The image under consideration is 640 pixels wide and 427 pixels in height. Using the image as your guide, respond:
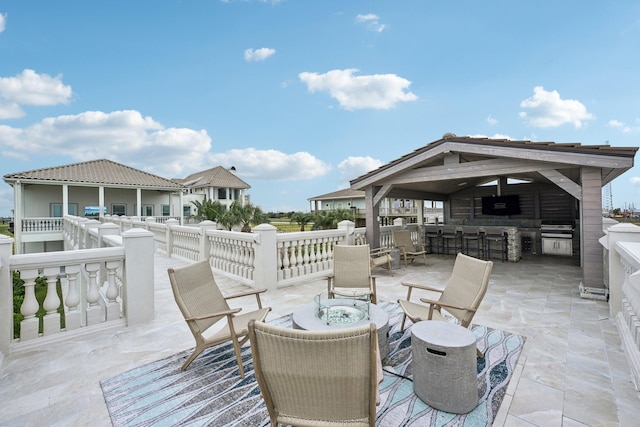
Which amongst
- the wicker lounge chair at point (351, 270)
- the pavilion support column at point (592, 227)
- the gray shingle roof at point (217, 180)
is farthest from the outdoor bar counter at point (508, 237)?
the gray shingle roof at point (217, 180)

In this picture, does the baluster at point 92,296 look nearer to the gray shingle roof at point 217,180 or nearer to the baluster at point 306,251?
the baluster at point 306,251

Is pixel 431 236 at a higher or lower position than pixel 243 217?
lower

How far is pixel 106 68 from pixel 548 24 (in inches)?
588

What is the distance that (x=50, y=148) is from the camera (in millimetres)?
18250

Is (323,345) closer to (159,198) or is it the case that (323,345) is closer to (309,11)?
(309,11)

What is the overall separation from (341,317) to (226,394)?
1220mm

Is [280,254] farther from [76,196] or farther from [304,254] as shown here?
[76,196]

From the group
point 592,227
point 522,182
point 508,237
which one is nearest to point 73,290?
point 592,227

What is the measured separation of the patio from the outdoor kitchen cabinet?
19.4 ft

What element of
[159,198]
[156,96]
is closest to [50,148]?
[159,198]

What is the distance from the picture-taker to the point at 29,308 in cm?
302

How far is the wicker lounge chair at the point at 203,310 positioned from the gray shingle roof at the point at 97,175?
20.4 metres

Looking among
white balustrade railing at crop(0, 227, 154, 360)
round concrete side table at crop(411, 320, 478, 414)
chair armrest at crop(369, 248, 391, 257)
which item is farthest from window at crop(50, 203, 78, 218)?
round concrete side table at crop(411, 320, 478, 414)

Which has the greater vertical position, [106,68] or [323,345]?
[106,68]
